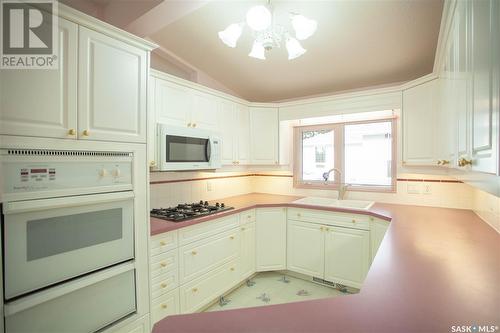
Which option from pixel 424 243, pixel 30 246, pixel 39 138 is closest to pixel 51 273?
pixel 30 246

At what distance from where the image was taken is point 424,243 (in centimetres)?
135

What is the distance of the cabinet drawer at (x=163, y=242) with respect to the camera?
174 centimetres

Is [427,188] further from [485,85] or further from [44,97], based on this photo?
[44,97]

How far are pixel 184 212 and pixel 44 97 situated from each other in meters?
1.38

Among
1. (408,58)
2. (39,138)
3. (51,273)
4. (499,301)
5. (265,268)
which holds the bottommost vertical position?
(265,268)

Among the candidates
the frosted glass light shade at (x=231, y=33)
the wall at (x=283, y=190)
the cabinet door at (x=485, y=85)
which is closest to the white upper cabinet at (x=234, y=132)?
the wall at (x=283, y=190)

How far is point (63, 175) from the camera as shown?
1.21m

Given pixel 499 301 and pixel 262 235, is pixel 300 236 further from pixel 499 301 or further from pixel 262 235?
pixel 499 301

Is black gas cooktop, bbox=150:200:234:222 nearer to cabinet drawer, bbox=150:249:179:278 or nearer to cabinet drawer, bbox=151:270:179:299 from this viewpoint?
cabinet drawer, bbox=150:249:179:278

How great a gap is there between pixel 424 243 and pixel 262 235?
1714 mm

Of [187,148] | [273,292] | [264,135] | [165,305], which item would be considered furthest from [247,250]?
[264,135]

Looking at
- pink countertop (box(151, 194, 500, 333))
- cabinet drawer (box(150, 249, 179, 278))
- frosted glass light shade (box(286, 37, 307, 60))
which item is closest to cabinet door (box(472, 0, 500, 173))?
pink countertop (box(151, 194, 500, 333))

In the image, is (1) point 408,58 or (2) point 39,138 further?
(1) point 408,58

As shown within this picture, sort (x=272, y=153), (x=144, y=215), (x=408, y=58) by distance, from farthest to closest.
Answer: (x=272, y=153), (x=408, y=58), (x=144, y=215)
